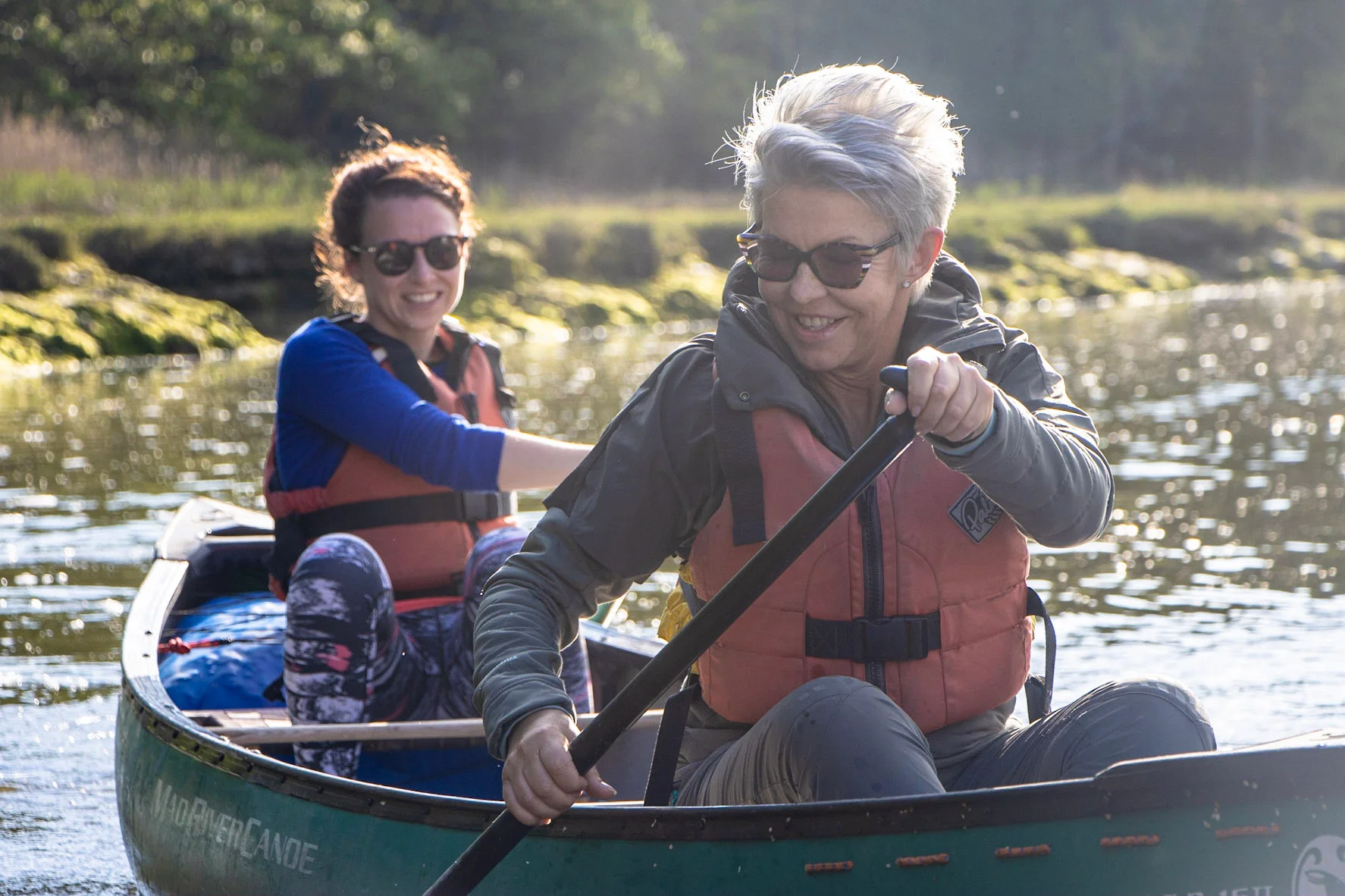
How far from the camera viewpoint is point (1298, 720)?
457 centimetres

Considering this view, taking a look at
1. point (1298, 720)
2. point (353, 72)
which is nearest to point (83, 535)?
point (1298, 720)

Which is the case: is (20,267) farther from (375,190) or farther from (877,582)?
(877,582)

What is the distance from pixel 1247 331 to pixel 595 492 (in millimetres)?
16003

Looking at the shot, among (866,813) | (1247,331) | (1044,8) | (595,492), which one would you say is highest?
(1044,8)

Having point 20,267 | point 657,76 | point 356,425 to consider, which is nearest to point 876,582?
point 356,425

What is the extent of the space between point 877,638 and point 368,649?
1.30 m

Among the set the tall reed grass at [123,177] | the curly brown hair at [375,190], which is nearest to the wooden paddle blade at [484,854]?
the curly brown hair at [375,190]

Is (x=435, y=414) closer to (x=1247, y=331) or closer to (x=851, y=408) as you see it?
(x=851, y=408)

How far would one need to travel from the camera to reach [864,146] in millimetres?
2062

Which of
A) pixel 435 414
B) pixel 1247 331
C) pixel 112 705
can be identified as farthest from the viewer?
pixel 1247 331

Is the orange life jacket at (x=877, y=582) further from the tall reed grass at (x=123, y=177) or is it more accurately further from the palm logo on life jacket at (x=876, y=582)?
the tall reed grass at (x=123, y=177)

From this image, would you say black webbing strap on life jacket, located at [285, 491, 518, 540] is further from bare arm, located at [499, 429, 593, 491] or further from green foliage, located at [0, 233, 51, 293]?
green foliage, located at [0, 233, 51, 293]

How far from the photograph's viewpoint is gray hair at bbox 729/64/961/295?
2068 millimetres

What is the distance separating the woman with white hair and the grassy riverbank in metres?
12.1
